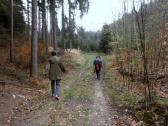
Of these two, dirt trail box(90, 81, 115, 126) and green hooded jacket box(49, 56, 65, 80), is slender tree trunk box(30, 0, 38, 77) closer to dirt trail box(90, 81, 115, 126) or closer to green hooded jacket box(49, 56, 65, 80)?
green hooded jacket box(49, 56, 65, 80)

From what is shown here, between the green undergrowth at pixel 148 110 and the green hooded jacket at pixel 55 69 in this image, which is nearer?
the green undergrowth at pixel 148 110

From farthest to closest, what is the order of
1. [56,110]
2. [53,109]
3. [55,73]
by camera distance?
[55,73] → [53,109] → [56,110]

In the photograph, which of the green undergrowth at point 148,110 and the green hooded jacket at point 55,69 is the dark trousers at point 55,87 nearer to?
the green hooded jacket at point 55,69

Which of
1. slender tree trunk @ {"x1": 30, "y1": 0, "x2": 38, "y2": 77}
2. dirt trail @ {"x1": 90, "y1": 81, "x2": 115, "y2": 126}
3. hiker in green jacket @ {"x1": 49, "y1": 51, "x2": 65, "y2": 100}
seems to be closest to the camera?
dirt trail @ {"x1": 90, "y1": 81, "x2": 115, "y2": 126}

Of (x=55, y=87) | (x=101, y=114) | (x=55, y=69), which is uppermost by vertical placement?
(x=55, y=69)

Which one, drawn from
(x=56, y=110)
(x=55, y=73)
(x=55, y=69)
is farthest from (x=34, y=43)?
(x=56, y=110)

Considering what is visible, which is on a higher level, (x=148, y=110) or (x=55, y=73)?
(x=55, y=73)

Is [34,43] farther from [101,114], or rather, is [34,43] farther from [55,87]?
[101,114]

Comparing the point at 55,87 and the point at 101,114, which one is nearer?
the point at 101,114

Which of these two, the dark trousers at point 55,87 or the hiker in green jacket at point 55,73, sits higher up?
the hiker in green jacket at point 55,73

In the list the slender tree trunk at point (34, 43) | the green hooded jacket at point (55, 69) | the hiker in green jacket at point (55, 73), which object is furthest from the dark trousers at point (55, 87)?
the slender tree trunk at point (34, 43)

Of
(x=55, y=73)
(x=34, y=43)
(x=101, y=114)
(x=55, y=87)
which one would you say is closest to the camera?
(x=101, y=114)

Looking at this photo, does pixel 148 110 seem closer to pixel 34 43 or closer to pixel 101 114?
pixel 101 114

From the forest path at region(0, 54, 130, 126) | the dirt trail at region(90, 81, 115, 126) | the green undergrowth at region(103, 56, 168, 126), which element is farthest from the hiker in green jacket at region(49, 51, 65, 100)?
the green undergrowth at region(103, 56, 168, 126)
